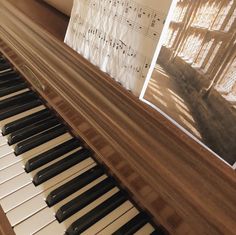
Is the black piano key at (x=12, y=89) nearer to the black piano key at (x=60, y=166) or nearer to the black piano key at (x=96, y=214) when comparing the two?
the black piano key at (x=60, y=166)

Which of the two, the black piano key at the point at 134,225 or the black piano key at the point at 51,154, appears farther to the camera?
the black piano key at the point at 51,154

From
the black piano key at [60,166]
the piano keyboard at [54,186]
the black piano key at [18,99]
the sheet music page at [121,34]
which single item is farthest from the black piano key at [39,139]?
the sheet music page at [121,34]

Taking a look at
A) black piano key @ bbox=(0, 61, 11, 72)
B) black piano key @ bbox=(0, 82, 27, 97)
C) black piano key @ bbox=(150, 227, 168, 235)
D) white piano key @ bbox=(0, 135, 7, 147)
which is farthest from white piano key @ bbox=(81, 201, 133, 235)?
black piano key @ bbox=(0, 61, 11, 72)

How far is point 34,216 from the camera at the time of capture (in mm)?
812

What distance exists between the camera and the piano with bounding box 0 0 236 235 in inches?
23.8

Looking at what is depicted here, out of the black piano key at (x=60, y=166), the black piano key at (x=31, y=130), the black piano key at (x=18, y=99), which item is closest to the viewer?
the black piano key at (x=60, y=166)

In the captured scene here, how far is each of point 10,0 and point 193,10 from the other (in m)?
0.97

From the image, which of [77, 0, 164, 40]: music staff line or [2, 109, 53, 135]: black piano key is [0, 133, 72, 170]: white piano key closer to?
[2, 109, 53, 135]: black piano key

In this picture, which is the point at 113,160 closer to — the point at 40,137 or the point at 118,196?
the point at 118,196

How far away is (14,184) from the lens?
883mm

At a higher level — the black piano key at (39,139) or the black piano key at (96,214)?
the black piano key at (39,139)

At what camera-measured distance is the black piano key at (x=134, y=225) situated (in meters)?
0.78

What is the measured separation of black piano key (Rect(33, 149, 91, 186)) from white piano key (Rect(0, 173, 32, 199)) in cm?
4

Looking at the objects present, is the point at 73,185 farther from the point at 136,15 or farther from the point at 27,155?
the point at 136,15
